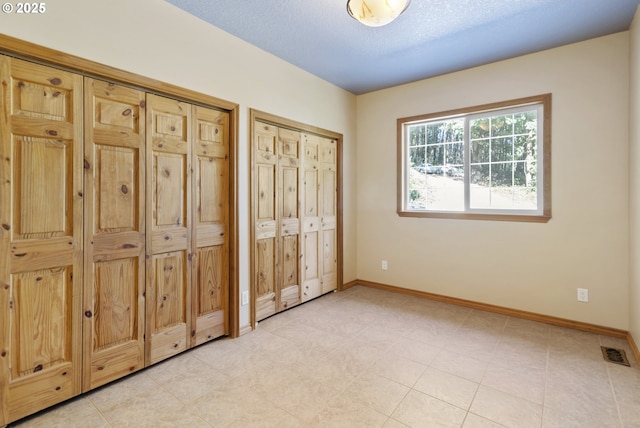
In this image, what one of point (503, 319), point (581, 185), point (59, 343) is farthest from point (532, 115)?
point (59, 343)

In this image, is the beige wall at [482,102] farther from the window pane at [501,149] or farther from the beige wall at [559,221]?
the window pane at [501,149]

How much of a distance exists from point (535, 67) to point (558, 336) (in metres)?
2.51

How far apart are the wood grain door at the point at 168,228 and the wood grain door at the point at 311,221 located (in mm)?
1417

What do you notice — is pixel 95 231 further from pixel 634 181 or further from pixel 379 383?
pixel 634 181

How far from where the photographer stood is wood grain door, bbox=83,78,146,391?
1.91 meters

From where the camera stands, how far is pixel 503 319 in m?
3.10

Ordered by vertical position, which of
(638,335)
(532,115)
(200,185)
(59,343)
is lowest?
(638,335)

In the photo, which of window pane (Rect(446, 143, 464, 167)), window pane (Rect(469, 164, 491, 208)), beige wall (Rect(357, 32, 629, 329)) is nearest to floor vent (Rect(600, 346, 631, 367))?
beige wall (Rect(357, 32, 629, 329))

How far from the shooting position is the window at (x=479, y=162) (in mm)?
3060

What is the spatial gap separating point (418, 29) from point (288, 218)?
83.6 inches

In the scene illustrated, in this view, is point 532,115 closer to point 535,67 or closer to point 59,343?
point 535,67

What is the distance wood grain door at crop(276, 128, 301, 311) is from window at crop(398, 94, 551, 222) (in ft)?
4.50

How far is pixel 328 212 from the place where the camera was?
3918mm

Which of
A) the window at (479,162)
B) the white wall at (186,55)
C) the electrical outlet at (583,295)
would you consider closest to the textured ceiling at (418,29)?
the white wall at (186,55)
